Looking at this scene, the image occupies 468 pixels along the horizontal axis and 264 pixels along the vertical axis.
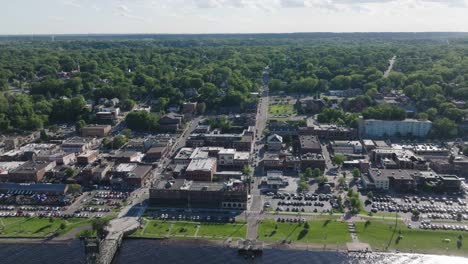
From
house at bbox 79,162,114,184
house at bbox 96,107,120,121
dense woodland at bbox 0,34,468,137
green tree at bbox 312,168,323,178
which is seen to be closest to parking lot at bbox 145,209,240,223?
house at bbox 79,162,114,184

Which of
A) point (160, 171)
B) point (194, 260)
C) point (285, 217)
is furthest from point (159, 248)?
point (160, 171)

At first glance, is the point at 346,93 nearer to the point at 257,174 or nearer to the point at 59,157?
the point at 257,174

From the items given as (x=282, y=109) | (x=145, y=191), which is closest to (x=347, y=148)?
(x=282, y=109)

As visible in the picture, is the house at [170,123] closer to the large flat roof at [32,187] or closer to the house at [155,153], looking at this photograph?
the house at [155,153]

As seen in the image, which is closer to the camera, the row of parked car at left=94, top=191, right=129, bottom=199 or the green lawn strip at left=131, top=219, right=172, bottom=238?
the green lawn strip at left=131, top=219, right=172, bottom=238

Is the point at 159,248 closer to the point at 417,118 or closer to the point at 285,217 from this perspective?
the point at 285,217

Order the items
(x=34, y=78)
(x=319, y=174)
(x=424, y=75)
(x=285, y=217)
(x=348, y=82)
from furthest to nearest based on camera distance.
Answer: (x=34, y=78), (x=348, y=82), (x=424, y=75), (x=319, y=174), (x=285, y=217)

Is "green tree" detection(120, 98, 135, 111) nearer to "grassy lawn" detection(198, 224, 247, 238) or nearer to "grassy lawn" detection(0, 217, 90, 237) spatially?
"grassy lawn" detection(0, 217, 90, 237)
